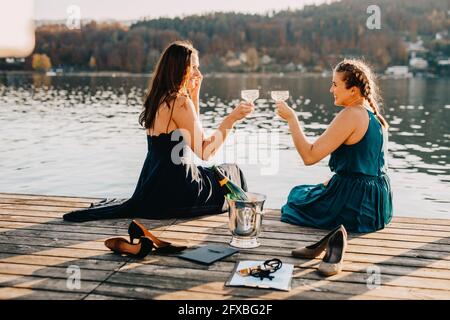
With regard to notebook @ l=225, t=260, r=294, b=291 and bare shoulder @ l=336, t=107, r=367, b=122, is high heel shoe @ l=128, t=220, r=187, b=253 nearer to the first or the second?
notebook @ l=225, t=260, r=294, b=291

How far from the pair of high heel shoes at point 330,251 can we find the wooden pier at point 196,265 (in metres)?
0.06

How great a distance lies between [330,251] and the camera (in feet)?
13.4

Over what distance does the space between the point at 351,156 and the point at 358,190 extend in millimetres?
333

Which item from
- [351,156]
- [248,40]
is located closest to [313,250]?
→ [351,156]

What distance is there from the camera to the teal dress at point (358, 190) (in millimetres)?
4988

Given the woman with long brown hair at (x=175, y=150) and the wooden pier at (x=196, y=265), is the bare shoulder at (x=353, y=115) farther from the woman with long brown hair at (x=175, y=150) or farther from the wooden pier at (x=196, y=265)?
the wooden pier at (x=196, y=265)

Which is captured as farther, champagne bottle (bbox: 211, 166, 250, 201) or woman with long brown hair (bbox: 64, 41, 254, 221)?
woman with long brown hair (bbox: 64, 41, 254, 221)

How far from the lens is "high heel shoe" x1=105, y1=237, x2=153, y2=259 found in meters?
4.21

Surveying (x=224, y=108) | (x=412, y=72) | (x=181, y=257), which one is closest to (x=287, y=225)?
(x=181, y=257)

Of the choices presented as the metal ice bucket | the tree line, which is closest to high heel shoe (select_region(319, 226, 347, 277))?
the metal ice bucket

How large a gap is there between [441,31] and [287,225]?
5327 inches

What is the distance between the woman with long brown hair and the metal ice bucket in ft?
3.10
